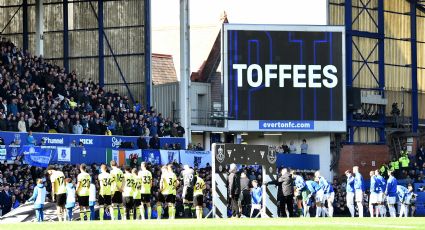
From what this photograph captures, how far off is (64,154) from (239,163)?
413 inches

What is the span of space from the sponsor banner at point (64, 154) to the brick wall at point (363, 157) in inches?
827

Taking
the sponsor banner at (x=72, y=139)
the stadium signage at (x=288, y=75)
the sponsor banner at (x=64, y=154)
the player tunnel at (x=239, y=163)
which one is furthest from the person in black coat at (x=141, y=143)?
the player tunnel at (x=239, y=163)

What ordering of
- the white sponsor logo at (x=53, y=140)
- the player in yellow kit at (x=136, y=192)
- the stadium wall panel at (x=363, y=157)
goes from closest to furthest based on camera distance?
the player in yellow kit at (x=136, y=192) < the white sponsor logo at (x=53, y=140) < the stadium wall panel at (x=363, y=157)

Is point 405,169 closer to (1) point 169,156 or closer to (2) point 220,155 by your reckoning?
(1) point 169,156

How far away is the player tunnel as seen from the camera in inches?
1673

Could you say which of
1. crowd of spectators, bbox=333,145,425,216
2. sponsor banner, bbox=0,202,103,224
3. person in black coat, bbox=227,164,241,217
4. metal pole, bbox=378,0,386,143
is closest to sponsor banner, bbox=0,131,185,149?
sponsor banner, bbox=0,202,103,224

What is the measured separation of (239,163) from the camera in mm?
42531

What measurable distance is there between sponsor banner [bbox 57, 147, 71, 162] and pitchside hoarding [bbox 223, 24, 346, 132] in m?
15.6

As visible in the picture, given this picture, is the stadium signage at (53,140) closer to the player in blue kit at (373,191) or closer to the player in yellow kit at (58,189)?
the player in yellow kit at (58,189)

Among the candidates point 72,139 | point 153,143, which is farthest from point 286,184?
point 153,143

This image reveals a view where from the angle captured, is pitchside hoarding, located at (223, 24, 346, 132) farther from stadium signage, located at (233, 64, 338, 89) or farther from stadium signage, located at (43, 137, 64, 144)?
stadium signage, located at (43, 137, 64, 144)

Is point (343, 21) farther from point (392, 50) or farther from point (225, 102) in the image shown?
point (225, 102)

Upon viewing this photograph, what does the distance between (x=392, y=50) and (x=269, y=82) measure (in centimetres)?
1173

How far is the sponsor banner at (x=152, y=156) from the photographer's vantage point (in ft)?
182
